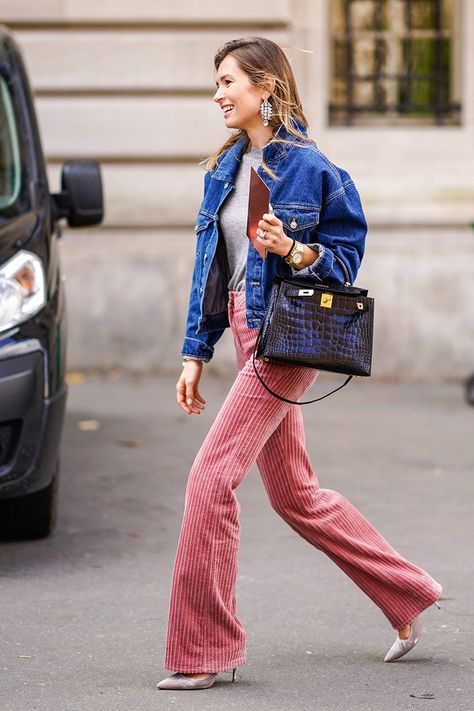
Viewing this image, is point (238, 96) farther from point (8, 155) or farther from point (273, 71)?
point (8, 155)

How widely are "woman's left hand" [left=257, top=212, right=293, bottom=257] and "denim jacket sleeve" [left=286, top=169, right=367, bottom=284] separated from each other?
161 millimetres

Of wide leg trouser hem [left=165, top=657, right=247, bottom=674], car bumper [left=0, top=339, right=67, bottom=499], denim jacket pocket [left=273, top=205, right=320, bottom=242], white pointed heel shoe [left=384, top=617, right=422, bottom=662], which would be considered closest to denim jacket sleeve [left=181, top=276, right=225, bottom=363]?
denim jacket pocket [left=273, top=205, right=320, bottom=242]

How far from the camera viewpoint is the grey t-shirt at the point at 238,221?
389 cm

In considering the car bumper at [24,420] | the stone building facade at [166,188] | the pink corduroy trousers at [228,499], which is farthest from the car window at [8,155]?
the stone building facade at [166,188]

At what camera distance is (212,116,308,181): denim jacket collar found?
3844mm

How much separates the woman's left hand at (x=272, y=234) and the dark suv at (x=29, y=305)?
182 centimetres

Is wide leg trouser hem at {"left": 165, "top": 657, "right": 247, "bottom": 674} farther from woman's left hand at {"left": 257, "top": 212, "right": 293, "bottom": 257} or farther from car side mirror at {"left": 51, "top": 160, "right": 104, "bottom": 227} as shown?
car side mirror at {"left": 51, "top": 160, "right": 104, "bottom": 227}

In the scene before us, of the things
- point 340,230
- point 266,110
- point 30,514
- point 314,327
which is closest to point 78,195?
point 30,514

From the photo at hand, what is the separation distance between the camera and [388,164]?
10812 millimetres

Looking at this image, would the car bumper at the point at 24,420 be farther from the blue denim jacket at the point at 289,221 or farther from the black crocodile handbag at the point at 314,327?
the black crocodile handbag at the point at 314,327

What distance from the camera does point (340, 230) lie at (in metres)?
3.86

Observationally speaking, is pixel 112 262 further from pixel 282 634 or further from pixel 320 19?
pixel 282 634

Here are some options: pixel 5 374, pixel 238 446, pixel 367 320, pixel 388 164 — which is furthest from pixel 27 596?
pixel 388 164

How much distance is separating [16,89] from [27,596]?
94.9 inches
